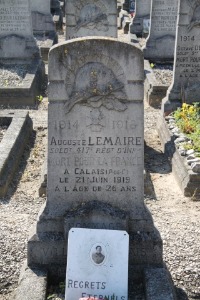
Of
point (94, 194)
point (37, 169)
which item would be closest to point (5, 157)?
point (37, 169)

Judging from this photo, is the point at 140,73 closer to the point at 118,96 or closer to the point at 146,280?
the point at 118,96

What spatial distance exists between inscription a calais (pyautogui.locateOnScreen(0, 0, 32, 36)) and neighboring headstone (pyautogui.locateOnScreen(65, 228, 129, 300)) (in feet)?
30.2

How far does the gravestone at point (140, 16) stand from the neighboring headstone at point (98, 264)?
44.7ft

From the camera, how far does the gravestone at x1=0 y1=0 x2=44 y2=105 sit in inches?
498

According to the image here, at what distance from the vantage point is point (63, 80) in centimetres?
515

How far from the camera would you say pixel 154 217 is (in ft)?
23.4

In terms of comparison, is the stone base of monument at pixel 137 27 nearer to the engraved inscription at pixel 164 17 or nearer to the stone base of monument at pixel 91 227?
the engraved inscription at pixel 164 17

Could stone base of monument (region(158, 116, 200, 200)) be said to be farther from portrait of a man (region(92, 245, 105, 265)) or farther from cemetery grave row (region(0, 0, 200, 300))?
portrait of a man (region(92, 245, 105, 265))

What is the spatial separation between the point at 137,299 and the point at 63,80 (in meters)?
2.13

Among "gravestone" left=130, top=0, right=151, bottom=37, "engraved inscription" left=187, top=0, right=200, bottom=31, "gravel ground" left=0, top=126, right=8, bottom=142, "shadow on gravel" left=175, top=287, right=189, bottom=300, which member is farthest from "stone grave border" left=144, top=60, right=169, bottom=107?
"shadow on gravel" left=175, top=287, right=189, bottom=300

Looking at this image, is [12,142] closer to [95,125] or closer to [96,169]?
[96,169]

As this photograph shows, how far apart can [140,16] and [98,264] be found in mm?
14048

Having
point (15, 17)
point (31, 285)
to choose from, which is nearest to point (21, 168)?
point (31, 285)

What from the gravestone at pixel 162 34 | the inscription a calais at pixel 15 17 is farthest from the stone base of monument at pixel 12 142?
the gravestone at pixel 162 34
